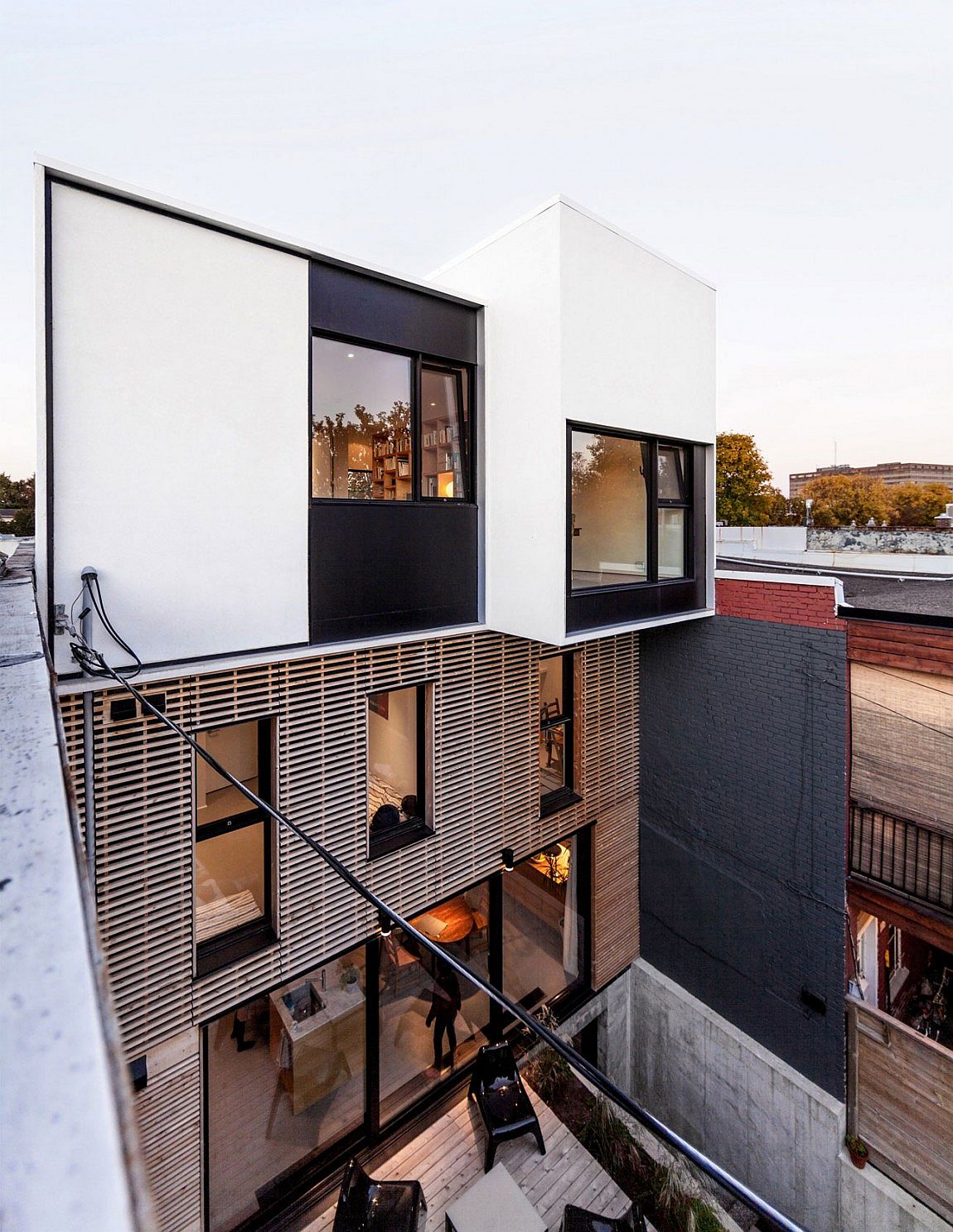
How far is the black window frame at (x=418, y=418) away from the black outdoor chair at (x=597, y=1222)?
6.60 m


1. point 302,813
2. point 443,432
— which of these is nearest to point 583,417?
point 443,432

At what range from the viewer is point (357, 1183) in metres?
5.32

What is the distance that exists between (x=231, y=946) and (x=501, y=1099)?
11.2ft

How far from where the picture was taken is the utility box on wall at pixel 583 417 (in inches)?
218

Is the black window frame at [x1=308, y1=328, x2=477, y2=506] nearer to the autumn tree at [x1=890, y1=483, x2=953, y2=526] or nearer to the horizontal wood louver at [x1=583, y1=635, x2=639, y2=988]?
the horizontal wood louver at [x1=583, y1=635, x2=639, y2=988]

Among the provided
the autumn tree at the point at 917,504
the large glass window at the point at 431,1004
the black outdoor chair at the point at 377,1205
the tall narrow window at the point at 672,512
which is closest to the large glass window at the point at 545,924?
the large glass window at the point at 431,1004

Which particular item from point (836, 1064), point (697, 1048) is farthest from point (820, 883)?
point (697, 1048)

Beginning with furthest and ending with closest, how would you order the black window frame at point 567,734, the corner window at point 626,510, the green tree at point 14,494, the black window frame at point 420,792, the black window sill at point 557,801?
the green tree at point 14,494
the black window frame at point 567,734
the black window sill at point 557,801
the black window frame at point 420,792
the corner window at point 626,510

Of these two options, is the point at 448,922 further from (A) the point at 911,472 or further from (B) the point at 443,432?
(A) the point at 911,472

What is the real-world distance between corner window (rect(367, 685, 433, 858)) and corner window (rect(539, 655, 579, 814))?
171 cm

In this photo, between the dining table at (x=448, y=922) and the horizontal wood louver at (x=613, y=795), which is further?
the horizontal wood louver at (x=613, y=795)

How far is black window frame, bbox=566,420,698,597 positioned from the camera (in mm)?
5633

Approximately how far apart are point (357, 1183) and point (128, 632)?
536cm

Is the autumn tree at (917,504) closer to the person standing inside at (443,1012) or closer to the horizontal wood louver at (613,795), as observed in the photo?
the horizontal wood louver at (613,795)
